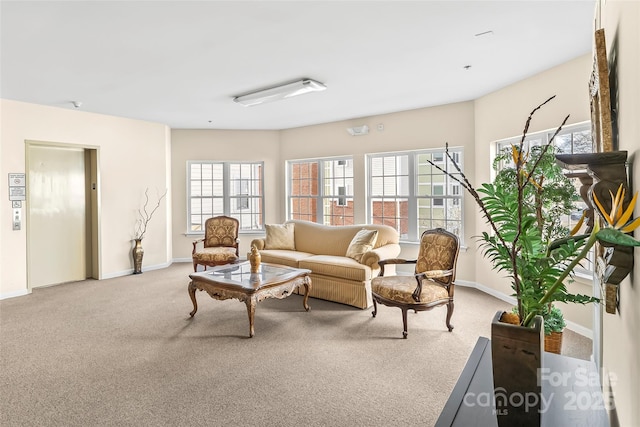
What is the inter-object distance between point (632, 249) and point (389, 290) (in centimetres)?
261

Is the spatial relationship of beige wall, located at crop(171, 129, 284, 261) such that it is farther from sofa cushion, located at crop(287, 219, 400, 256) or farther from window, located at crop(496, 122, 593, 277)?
window, located at crop(496, 122, 593, 277)

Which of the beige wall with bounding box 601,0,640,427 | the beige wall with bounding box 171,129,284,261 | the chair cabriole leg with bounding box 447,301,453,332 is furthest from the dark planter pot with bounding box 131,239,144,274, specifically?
the beige wall with bounding box 601,0,640,427

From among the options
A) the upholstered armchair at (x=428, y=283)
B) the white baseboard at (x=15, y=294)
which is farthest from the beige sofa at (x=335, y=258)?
the white baseboard at (x=15, y=294)

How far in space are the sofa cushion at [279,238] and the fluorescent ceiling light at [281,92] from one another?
1.97 m

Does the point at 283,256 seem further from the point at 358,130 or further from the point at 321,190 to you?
the point at 358,130

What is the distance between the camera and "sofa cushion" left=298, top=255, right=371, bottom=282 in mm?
4176

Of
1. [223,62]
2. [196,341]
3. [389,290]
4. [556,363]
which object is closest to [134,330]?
[196,341]

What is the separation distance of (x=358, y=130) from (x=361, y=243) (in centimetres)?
236

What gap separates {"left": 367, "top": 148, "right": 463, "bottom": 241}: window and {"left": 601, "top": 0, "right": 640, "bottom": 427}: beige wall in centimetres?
418

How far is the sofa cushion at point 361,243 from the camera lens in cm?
450

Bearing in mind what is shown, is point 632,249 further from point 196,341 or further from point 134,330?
point 134,330

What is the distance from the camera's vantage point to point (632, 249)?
1.00 meters

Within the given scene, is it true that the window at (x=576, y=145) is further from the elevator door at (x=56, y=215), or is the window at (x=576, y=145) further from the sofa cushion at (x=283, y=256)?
the elevator door at (x=56, y=215)

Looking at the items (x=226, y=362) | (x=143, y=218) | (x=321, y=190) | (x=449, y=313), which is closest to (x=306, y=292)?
(x=226, y=362)
